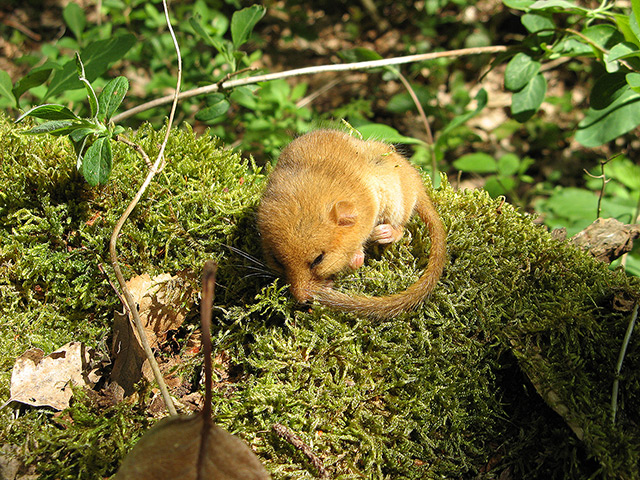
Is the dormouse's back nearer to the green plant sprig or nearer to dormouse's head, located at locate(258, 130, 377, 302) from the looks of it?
dormouse's head, located at locate(258, 130, 377, 302)

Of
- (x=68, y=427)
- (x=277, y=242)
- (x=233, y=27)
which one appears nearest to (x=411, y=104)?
(x=233, y=27)

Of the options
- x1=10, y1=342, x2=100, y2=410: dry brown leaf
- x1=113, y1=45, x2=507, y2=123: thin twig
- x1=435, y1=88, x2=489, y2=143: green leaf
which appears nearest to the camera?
x1=10, y1=342, x2=100, y2=410: dry brown leaf

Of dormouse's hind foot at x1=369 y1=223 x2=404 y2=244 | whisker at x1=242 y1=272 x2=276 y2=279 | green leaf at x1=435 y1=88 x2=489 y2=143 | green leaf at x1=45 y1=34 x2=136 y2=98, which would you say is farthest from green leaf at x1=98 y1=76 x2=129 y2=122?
green leaf at x1=435 y1=88 x2=489 y2=143

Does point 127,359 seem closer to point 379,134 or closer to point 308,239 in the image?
point 308,239

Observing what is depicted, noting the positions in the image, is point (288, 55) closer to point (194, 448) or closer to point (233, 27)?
point (233, 27)

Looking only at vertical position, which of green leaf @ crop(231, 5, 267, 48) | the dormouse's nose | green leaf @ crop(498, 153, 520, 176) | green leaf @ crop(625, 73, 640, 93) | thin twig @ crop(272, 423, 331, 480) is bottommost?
green leaf @ crop(498, 153, 520, 176)

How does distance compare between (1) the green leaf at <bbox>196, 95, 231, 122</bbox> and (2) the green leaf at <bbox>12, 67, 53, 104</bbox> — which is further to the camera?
(1) the green leaf at <bbox>196, 95, 231, 122</bbox>

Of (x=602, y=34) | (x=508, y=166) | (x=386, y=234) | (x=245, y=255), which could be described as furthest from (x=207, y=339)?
(x=508, y=166)
